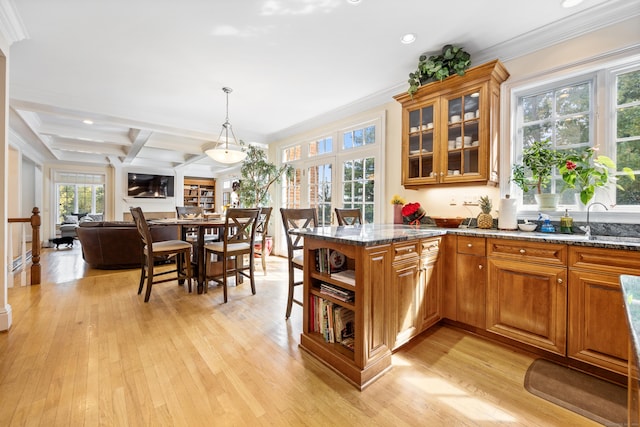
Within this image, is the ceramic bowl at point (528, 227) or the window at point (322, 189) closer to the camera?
the ceramic bowl at point (528, 227)

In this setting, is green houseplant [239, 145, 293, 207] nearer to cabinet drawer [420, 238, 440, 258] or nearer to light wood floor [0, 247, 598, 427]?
light wood floor [0, 247, 598, 427]

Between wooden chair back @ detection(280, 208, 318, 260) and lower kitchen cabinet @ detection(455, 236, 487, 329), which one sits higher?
wooden chair back @ detection(280, 208, 318, 260)

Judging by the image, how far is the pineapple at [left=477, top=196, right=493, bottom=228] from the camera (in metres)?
2.56

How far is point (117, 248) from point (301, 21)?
4359mm

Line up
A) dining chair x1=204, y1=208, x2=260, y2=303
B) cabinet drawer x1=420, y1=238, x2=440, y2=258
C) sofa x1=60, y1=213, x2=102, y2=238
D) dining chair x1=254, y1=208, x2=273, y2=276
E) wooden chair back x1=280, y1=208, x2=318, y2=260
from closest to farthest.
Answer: cabinet drawer x1=420, y1=238, x2=440, y2=258
wooden chair back x1=280, y1=208, x2=318, y2=260
dining chair x1=204, y1=208, x2=260, y2=303
dining chair x1=254, y1=208, x2=273, y2=276
sofa x1=60, y1=213, x2=102, y2=238

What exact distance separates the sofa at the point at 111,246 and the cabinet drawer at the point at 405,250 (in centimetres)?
401

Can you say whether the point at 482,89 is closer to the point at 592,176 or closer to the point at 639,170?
the point at 592,176

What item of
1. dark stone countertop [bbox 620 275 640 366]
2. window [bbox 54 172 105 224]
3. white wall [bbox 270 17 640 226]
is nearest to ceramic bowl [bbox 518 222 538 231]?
white wall [bbox 270 17 640 226]

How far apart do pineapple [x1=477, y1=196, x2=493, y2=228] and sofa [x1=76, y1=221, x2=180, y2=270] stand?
4522 millimetres

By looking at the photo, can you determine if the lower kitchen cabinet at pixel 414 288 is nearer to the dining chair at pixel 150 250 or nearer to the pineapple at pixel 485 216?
the pineapple at pixel 485 216

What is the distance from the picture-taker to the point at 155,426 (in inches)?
52.5

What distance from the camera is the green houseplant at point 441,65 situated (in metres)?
2.58

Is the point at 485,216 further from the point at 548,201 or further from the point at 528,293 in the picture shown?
the point at 528,293

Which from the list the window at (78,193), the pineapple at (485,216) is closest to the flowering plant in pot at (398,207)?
the pineapple at (485,216)
